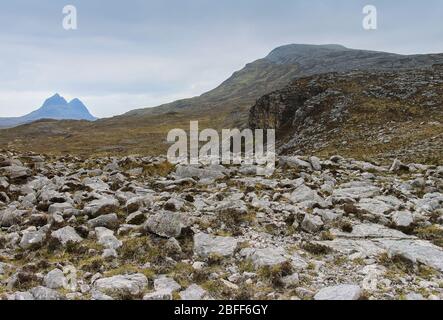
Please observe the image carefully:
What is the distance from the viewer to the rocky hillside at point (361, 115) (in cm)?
3200

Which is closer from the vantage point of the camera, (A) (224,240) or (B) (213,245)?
(B) (213,245)

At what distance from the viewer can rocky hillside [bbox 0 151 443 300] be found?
891cm

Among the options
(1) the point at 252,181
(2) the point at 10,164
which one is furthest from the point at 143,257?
(2) the point at 10,164

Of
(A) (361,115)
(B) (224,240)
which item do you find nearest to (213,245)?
(B) (224,240)

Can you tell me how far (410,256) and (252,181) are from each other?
9.99 meters

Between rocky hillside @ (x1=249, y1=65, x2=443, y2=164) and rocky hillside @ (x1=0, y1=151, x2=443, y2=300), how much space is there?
42.6 feet

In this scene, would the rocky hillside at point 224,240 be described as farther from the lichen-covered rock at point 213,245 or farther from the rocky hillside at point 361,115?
the rocky hillside at point 361,115

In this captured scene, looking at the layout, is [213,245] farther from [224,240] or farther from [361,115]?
[361,115]

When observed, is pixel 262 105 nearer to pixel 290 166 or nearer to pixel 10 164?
pixel 290 166

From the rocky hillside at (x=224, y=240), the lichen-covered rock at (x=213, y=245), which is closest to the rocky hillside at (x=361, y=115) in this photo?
the rocky hillside at (x=224, y=240)

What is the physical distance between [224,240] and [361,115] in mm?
34710

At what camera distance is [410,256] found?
33.0 ft

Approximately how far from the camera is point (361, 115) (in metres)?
42.5

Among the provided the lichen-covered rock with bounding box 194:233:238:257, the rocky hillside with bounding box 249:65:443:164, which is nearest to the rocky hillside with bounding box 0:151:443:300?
the lichen-covered rock with bounding box 194:233:238:257
